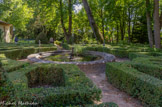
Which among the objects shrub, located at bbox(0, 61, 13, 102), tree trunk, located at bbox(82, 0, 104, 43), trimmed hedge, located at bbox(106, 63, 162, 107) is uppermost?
tree trunk, located at bbox(82, 0, 104, 43)

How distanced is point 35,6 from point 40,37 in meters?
3.91

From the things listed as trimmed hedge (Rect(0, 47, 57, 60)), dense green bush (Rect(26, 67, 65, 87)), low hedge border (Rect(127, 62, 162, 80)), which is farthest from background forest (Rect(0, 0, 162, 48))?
dense green bush (Rect(26, 67, 65, 87))

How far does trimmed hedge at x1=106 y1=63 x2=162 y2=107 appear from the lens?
237 cm

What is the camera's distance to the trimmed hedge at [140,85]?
237cm

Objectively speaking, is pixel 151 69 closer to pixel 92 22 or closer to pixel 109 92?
pixel 109 92

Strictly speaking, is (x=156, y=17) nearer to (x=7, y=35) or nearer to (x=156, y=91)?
(x=156, y=91)

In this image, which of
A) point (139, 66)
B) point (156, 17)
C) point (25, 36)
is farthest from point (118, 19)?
point (25, 36)

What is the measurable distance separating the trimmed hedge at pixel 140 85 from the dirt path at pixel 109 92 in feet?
0.54

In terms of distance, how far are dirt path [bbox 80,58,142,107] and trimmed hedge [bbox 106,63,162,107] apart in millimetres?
164

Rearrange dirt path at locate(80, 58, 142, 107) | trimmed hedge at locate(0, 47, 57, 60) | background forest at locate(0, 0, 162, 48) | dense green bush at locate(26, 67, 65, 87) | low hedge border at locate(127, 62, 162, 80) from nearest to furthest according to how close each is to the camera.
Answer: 1. dirt path at locate(80, 58, 142, 107)
2. low hedge border at locate(127, 62, 162, 80)
3. dense green bush at locate(26, 67, 65, 87)
4. trimmed hedge at locate(0, 47, 57, 60)
5. background forest at locate(0, 0, 162, 48)

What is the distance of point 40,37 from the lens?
14586 mm

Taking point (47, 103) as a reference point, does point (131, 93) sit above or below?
below

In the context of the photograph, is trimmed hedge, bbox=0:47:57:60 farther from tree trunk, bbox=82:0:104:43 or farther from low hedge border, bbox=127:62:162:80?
low hedge border, bbox=127:62:162:80

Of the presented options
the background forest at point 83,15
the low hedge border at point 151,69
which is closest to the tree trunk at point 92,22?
the background forest at point 83,15
